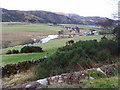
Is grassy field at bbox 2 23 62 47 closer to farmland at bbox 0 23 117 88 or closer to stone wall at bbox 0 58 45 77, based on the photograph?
farmland at bbox 0 23 117 88

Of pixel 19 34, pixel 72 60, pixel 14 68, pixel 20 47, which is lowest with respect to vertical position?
pixel 20 47

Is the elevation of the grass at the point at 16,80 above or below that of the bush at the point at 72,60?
below

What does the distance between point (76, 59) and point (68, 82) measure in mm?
4104

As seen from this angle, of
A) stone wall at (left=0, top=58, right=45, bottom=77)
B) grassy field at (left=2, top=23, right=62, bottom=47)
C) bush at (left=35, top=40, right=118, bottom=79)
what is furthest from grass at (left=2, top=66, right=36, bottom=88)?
grassy field at (left=2, top=23, right=62, bottom=47)

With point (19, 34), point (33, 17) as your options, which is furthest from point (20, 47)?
point (33, 17)

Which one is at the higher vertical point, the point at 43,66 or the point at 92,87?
the point at 92,87

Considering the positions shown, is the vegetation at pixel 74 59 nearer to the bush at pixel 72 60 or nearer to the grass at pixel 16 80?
the bush at pixel 72 60

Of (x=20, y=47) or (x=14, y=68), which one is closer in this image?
(x=14, y=68)

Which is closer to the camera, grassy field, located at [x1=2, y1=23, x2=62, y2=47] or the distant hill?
grassy field, located at [x1=2, y1=23, x2=62, y2=47]

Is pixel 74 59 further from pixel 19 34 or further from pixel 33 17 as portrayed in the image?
pixel 33 17

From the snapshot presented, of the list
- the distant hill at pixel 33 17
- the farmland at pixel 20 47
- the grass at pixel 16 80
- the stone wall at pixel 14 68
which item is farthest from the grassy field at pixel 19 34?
the distant hill at pixel 33 17

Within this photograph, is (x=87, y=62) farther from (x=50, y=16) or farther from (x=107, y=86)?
(x=50, y=16)

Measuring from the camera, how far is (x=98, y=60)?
8516 mm

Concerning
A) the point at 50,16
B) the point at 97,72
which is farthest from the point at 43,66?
the point at 50,16
